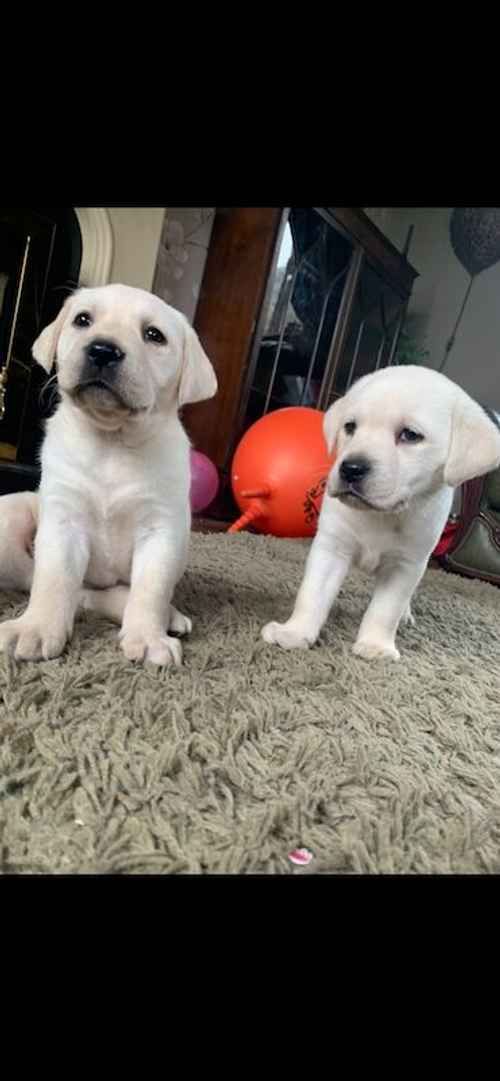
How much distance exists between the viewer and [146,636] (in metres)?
1.17

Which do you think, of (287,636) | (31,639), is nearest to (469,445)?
(287,636)

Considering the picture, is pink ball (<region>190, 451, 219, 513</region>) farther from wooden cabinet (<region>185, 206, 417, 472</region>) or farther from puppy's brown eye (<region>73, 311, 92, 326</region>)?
puppy's brown eye (<region>73, 311, 92, 326</region>)

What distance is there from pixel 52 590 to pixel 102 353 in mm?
381

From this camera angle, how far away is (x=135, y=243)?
341 cm

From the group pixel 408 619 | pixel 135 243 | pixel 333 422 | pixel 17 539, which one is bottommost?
pixel 408 619

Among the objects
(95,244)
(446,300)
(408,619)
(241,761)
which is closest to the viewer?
(241,761)

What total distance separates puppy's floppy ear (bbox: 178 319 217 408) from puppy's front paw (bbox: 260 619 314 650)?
0.45 m

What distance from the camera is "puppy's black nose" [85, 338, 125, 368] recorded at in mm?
1119

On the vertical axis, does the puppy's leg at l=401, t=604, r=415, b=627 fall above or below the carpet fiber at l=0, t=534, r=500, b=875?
below

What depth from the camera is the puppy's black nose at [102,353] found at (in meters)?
1.12

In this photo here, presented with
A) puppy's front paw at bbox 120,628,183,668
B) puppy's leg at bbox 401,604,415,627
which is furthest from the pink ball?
puppy's front paw at bbox 120,628,183,668

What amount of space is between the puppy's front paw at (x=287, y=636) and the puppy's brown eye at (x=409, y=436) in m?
0.40

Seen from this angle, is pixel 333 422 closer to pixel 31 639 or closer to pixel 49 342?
pixel 49 342

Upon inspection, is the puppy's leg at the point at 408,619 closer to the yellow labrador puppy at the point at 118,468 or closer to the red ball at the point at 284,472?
the yellow labrador puppy at the point at 118,468
